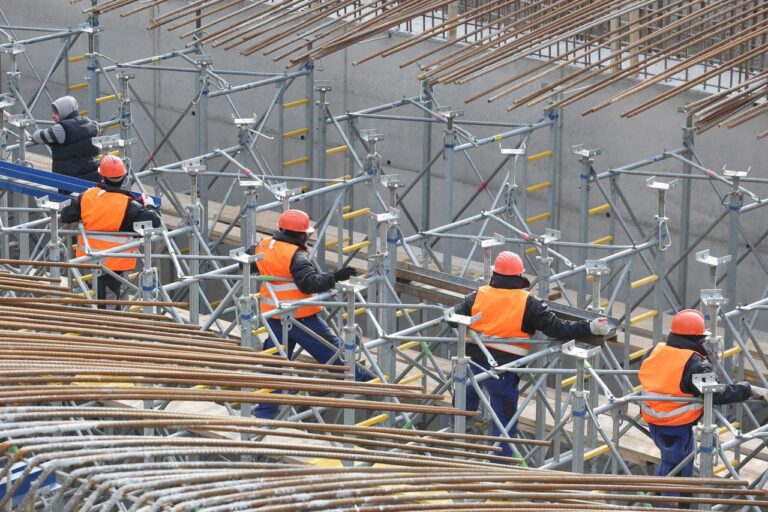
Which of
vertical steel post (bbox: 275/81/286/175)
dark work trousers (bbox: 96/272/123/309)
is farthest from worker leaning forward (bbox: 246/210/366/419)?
vertical steel post (bbox: 275/81/286/175)

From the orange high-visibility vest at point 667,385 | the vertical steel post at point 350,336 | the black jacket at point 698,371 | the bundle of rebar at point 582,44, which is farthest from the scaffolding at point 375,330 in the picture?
the bundle of rebar at point 582,44

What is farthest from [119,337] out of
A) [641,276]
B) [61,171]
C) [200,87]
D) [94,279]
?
[641,276]

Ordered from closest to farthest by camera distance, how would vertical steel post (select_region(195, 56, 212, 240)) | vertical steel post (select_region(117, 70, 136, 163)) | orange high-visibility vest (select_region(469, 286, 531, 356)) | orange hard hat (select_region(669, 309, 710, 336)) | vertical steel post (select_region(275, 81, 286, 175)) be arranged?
orange hard hat (select_region(669, 309, 710, 336)) < orange high-visibility vest (select_region(469, 286, 531, 356)) < vertical steel post (select_region(195, 56, 212, 240)) < vertical steel post (select_region(117, 70, 136, 163)) < vertical steel post (select_region(275, 81, 286, 175))

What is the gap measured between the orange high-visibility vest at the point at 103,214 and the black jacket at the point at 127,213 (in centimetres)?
5

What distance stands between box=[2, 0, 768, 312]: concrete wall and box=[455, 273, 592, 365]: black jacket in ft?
24.4

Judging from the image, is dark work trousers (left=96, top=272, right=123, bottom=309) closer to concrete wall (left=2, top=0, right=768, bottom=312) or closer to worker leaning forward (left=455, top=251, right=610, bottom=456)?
worker leaning forward (left=455, top=251, right=610, bottom=456)

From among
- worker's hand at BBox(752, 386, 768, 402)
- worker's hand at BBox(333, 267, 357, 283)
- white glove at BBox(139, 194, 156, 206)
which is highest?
white glove at BBox(139, 194, 156, 206)

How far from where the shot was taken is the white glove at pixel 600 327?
54.2 feet

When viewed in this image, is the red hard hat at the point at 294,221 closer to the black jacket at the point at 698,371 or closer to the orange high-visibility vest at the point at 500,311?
the orange high-visibility vest at the point at 500,311

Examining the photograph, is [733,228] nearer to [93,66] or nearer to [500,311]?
[500,311]

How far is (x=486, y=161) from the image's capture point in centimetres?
2714

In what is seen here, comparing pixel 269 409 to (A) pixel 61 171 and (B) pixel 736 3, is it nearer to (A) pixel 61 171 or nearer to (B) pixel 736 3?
(A) pixel 61 171

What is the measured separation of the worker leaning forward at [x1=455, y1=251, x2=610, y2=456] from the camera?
56.5ft

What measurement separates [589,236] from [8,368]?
1401cm
